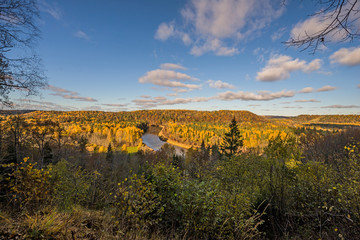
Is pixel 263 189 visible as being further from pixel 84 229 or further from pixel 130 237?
pixel 84 229

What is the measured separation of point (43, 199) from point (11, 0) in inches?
228

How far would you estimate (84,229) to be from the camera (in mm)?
3637

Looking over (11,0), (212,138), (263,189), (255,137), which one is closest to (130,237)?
(11,0)

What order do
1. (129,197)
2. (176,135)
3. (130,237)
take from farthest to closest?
(176,135) → (129,197) → (130,237)

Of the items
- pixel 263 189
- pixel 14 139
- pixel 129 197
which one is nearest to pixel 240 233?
pixel 129 197

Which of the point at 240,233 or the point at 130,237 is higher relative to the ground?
the point at 130,237

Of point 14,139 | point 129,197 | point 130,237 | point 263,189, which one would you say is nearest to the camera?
point 130,237

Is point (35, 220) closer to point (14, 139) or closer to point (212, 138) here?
point (14, 139)

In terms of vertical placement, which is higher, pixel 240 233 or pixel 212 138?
pixel 240 233

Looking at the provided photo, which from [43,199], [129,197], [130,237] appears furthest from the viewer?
[129,197]

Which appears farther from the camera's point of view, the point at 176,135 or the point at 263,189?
the point at 176,135

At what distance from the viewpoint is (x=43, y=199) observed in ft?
14.3

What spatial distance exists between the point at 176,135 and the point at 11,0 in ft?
394

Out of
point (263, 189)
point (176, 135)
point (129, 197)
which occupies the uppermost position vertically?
point (129, 197)
